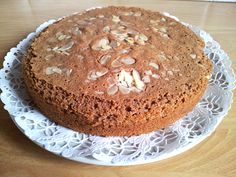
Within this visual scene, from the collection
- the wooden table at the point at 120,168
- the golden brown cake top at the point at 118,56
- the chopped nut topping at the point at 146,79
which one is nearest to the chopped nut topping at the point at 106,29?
the golden brown cake top at the point at 118,56

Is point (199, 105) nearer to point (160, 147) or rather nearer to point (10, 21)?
point (160, 147)

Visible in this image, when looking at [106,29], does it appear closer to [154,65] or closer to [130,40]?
[130,40]

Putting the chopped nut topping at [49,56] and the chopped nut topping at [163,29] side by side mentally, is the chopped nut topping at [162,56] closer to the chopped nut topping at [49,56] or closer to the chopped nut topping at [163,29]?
the chopped nut topping at [163,29]

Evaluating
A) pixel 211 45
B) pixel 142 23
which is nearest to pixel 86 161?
pixel 142 23

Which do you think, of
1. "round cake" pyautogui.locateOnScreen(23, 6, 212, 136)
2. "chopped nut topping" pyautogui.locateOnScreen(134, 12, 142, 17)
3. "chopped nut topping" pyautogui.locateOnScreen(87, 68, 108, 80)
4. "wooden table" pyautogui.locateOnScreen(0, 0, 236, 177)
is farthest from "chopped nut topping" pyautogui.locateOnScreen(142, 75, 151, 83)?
"chopped nut topping" pyautogui.locateOnScreen(134, 12, 142, 17)

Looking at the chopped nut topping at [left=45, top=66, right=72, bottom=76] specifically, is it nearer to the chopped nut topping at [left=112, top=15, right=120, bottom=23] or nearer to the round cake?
the round cake

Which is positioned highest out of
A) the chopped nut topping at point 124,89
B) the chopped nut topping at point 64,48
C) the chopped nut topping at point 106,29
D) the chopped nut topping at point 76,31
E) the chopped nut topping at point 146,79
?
the chopped nut topping at point 76,31

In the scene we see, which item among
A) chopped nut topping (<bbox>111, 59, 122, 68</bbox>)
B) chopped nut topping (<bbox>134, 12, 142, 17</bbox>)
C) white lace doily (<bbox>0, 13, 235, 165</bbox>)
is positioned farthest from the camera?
chopped nut topping (<bbox>134, 12, 142, 17</bbox>)

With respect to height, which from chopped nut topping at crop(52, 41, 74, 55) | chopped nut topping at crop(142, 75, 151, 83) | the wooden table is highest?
chopped nut topping at crop(52, 41, 74, 55)
